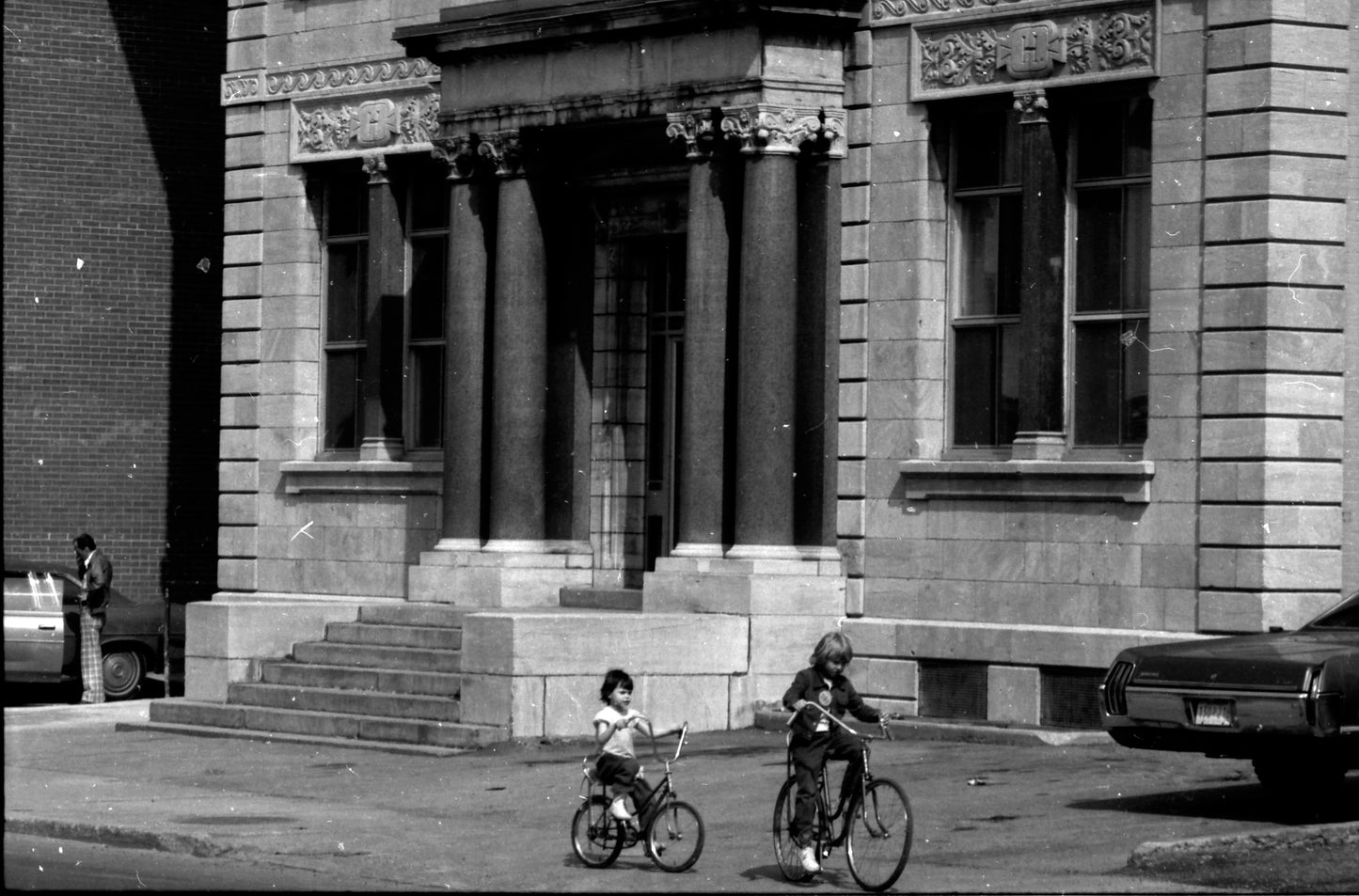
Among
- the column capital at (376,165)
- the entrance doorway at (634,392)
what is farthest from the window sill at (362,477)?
the column capital at (376,165)

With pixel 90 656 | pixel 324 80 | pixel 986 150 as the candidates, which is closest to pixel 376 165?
pixel 324 80

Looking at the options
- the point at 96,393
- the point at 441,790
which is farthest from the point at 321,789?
the point at 96,393

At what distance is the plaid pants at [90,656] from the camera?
24.6 meters

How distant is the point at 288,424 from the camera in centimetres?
2394

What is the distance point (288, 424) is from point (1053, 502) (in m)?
9.90

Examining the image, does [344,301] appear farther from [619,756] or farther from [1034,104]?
[619,756]

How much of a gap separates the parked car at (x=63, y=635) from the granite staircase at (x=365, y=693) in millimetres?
3572

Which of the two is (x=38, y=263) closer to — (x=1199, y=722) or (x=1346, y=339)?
(x=1346, y=339)

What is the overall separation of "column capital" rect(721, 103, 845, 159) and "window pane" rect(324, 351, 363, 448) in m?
6.55

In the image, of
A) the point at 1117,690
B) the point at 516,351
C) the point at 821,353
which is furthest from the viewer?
the point at 516,351

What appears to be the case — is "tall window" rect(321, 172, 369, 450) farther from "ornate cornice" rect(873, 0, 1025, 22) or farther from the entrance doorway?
"ornate cornice" rect(873, 0, 1025, 22)

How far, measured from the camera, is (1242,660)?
11.9 metres

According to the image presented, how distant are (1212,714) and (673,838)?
315cm

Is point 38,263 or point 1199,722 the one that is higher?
point 38,263
